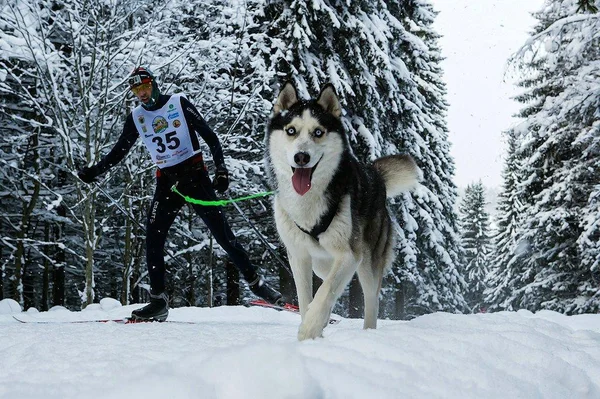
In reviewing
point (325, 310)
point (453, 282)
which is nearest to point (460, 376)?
point (325, 310)

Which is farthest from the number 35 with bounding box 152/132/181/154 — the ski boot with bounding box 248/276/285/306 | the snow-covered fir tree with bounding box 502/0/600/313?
the snow-covered fir tree with bounding box 502/0/600/313

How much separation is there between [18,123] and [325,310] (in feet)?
42.0

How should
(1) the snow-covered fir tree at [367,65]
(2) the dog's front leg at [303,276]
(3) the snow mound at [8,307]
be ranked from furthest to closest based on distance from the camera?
(1) the snow-covered fir tree at [367,65]
(3) the snow mound at [8,307]
(2) the dog's front leg at [303,276]

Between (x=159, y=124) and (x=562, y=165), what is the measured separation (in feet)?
48.0

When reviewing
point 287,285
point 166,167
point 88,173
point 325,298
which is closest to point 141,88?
point 166,167

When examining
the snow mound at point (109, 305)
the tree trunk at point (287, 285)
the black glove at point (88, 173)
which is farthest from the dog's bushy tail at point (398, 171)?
the tree trunk at point (287, 285)

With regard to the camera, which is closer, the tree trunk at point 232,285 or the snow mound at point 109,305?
the snow mound at point 109,305

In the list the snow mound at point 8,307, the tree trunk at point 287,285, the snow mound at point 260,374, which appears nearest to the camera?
the snow mound at point 260,374

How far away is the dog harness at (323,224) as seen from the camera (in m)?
3.26

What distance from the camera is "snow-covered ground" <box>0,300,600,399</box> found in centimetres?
150

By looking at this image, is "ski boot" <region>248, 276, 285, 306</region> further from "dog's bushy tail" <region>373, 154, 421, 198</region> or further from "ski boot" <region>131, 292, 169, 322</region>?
"dog's bushy tail" <region>373, 154, 421, 198</region>

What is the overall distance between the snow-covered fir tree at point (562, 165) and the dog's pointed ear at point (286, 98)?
19.7ft

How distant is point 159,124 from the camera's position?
15.9 feet

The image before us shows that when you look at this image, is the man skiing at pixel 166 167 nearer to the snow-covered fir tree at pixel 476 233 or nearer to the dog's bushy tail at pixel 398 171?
the dog's bushy tail at pixel 398 171
